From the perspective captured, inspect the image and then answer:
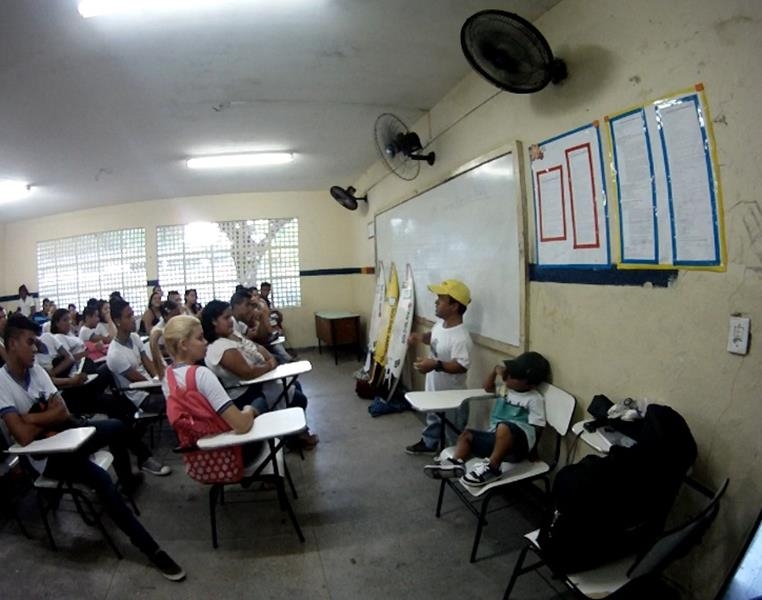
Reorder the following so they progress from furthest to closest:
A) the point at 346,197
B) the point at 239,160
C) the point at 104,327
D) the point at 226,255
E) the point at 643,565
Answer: the point at 226,255
the point at 346,197
the point at 104,327
the point at 239,160
the point at 643,565

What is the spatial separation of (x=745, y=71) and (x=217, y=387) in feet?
7.90

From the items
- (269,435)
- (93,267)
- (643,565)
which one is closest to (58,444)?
(269,435)

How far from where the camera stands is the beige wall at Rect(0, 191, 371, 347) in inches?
292

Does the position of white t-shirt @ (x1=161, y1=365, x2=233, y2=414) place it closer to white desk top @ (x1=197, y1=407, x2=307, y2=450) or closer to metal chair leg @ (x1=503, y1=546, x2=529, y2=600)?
white desk top @ (x1=197, y1=407, x2=307, y2=450)

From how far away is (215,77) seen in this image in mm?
2830

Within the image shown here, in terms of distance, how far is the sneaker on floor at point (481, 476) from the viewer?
1957 mm

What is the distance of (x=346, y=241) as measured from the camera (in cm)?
777

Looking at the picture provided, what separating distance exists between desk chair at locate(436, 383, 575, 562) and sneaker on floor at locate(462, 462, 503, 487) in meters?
0.02

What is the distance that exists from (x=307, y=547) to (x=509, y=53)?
2803 mm

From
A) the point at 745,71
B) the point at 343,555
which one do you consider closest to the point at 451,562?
the point at 343,555

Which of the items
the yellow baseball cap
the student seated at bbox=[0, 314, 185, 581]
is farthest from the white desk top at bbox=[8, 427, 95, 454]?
the yellow baseball cap

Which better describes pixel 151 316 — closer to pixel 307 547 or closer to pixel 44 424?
pixel 44 424

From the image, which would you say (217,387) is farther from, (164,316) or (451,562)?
(164,316)

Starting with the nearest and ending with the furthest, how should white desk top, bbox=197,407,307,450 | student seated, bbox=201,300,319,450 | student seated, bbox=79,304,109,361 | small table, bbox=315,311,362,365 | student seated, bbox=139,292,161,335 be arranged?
white desk top, bbox=197,407,307,450
student seated, bbox=201,300,319,450
student seated, bbox=79,304,109,361
student seated, bbox=139,292,161,335
small table, bbox=315,311,362,365
